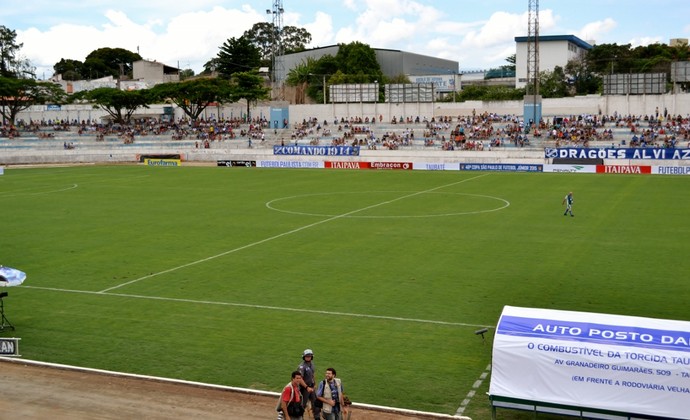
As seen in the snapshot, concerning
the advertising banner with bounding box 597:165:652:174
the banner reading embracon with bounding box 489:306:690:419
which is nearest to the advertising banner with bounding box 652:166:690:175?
the advertising banner with bounding box 597:165:652:174

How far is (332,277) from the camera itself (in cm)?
2836

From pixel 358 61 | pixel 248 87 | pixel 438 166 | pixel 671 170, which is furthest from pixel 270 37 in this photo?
pixel 671 170

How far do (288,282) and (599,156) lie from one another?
5291 cm

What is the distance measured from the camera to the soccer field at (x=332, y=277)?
1950 cm

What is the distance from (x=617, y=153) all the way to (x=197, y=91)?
60.6 m

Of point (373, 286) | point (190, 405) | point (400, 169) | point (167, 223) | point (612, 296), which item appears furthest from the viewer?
point (400, 169)

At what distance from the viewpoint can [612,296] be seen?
81.1 feet

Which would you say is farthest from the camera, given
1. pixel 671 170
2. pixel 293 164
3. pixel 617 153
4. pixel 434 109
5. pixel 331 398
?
pixel 434 109

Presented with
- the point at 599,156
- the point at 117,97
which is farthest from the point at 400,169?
the point at 117,97

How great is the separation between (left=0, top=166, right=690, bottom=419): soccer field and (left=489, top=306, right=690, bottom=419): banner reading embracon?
190cm

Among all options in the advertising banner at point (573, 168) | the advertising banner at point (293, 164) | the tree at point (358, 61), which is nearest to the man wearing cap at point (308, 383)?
the advertising banner at point (573, 168)

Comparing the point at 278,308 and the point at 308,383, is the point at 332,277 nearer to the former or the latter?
the point at 278,308

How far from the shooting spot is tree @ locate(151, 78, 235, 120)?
108312 mm

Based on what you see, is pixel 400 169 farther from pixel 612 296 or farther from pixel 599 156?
pixel 612 296
